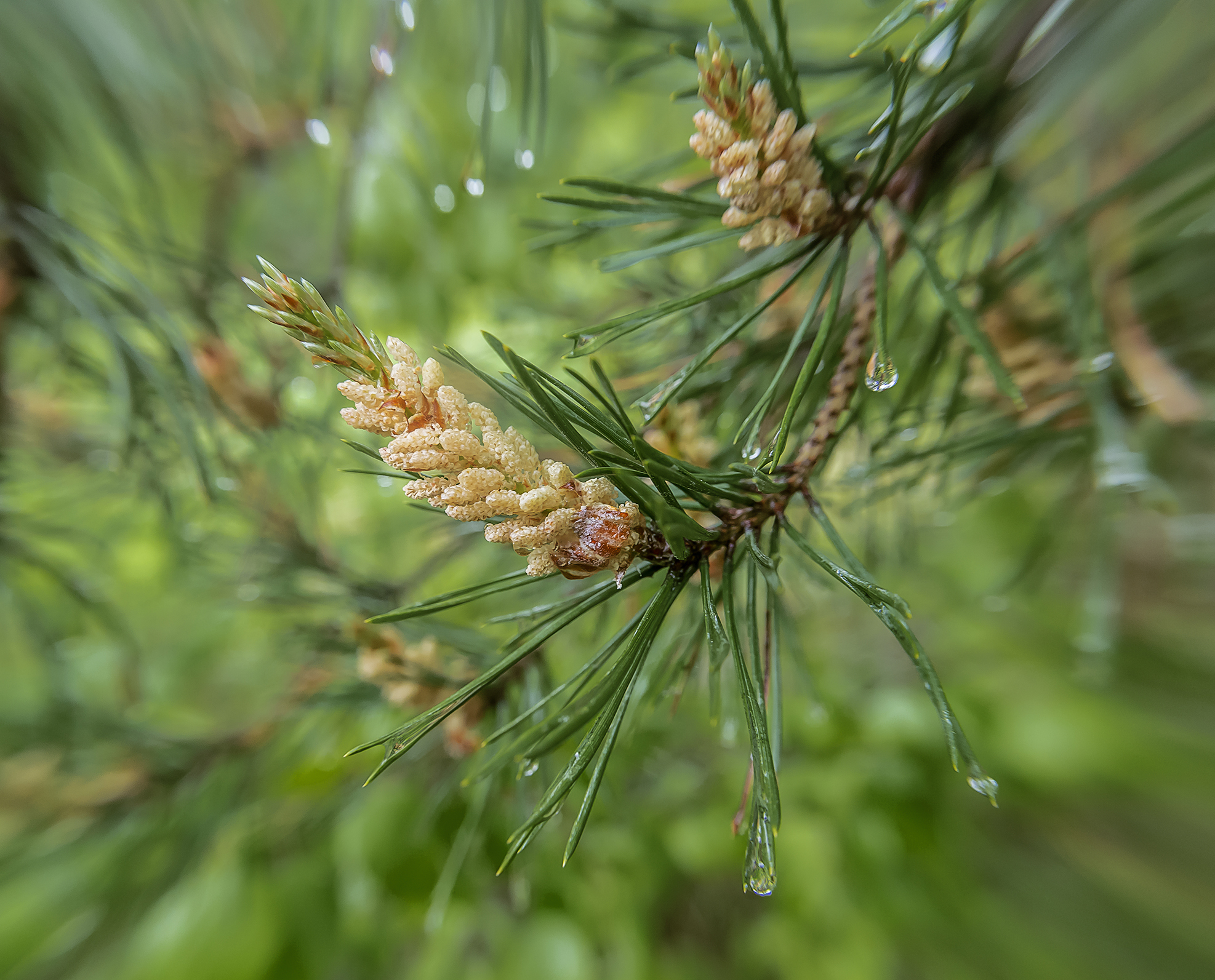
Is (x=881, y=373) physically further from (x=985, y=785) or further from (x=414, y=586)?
(x=414, y=586)

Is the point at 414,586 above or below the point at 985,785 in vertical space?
above

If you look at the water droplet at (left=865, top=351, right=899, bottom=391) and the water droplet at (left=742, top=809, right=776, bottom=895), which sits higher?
the water droplet at (left=865, top=351, right=899, bottom=391)

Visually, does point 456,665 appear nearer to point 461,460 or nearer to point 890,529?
point 461,460

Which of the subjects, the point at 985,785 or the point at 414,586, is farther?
the point at 414,586

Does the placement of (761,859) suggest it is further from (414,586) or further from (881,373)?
(414,586)

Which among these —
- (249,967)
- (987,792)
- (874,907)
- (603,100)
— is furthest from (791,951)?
(603,100)

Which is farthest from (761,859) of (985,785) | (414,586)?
(414,586)
